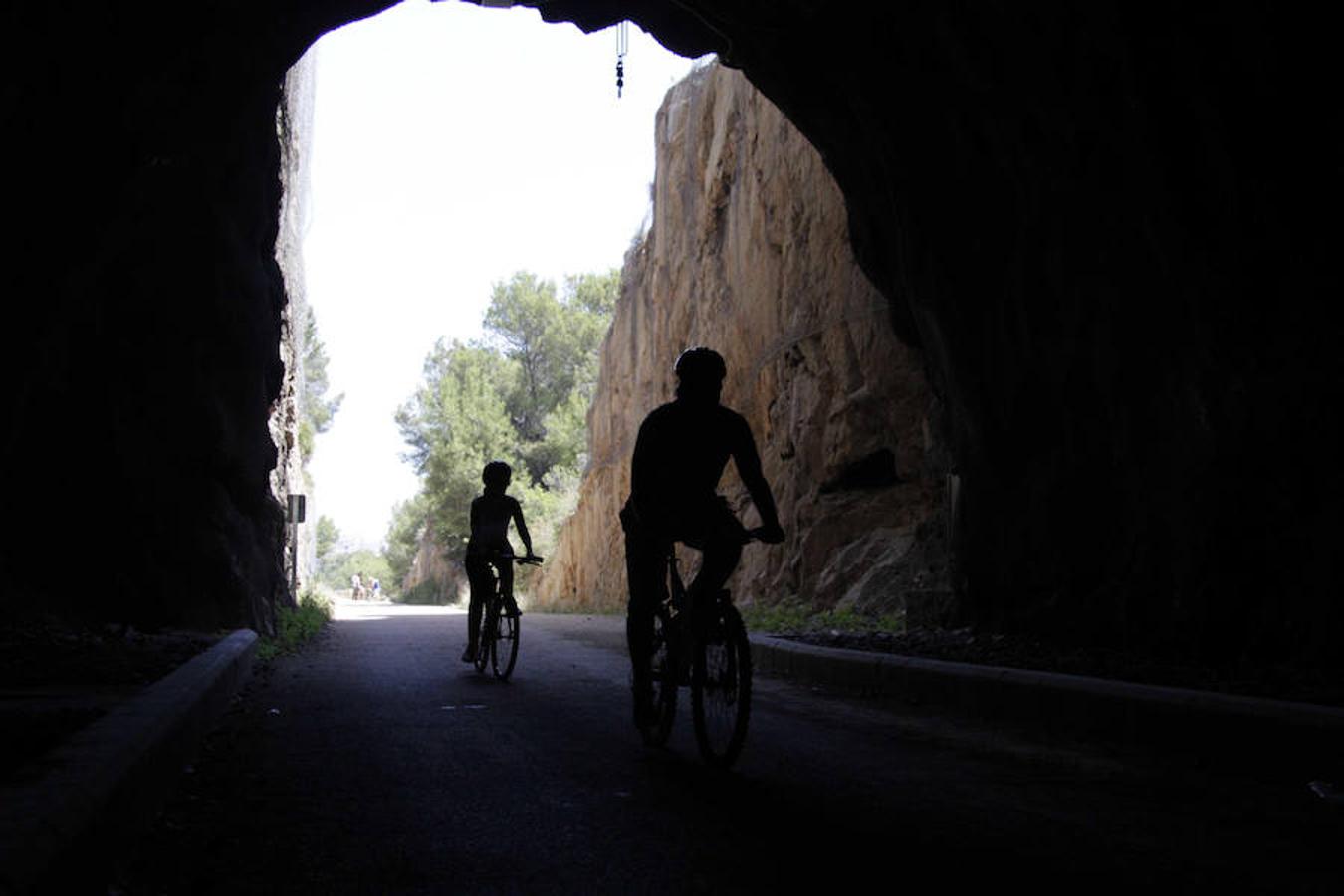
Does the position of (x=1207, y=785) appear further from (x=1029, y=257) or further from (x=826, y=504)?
(x=826, y=504)

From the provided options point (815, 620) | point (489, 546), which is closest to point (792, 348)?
point (815, 620)

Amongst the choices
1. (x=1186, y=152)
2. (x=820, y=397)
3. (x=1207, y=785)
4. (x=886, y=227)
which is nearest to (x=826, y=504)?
(x=820, y=397)

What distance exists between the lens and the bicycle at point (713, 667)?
19.7 feet

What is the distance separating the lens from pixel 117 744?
4602 millimetres

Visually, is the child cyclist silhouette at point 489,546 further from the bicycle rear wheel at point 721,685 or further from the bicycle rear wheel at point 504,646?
the bicycle rear wheel at point 721,685

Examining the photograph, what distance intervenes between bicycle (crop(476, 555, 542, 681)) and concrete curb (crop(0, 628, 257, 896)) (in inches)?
168

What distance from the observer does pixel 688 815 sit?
4.93 m

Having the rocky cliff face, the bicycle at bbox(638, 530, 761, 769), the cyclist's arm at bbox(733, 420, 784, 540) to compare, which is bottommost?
the bicycle at bbox(638, 530, 761, 769)

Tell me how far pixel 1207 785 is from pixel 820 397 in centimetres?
1722

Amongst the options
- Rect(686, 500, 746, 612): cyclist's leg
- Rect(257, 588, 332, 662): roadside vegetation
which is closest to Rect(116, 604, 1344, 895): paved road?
Rect(686, 500, 746, 612): cyclist's leg

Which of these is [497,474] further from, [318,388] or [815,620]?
[318,388]

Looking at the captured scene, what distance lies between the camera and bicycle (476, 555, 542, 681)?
36.2ft

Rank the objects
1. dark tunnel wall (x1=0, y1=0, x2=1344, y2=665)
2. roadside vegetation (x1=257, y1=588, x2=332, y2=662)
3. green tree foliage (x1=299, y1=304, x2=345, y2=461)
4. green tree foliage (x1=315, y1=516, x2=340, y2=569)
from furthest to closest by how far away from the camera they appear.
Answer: green tree foliage (x1=315, y1=516, x2=340, y2=569) → green tree foliage (x1=299, y1=304, x2=345, y2=461) → roadside vegetation (x1=257, y1=588, x2=332, y2=662) → dark tunnel wall (x1=0, y1=0, x2=1344, y2=665)

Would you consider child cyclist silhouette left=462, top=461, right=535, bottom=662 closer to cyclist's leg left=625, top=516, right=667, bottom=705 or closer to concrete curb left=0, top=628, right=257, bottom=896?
concrete curb left=0, top=628, right=257, bottom=896
